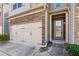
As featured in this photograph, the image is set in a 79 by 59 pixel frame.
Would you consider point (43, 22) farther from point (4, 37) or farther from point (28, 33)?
point (4, 37)

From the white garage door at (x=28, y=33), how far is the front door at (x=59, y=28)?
0.18 meters

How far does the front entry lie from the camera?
172cm

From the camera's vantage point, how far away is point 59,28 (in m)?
1.77

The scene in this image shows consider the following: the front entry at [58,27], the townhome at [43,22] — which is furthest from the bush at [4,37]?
the front entry at [58,27]

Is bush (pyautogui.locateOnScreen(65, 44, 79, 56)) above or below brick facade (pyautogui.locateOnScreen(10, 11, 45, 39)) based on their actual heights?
below

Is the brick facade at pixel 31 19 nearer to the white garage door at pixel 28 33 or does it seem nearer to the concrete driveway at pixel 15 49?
the white garage door at pixel 28 33

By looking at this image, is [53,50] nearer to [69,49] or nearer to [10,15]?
[69,49]

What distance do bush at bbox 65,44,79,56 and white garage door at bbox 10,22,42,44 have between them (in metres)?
0.35

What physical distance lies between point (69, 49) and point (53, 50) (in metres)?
0.19

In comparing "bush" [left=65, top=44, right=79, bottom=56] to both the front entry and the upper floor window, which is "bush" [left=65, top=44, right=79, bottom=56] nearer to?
the front entry

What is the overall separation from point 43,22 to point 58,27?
0.19 m

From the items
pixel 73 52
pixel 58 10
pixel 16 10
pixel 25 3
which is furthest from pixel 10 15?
pixel 73 52

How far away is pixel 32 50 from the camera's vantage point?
70.4 inches

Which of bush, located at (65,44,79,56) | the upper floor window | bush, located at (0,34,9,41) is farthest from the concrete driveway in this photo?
the upper floor window
